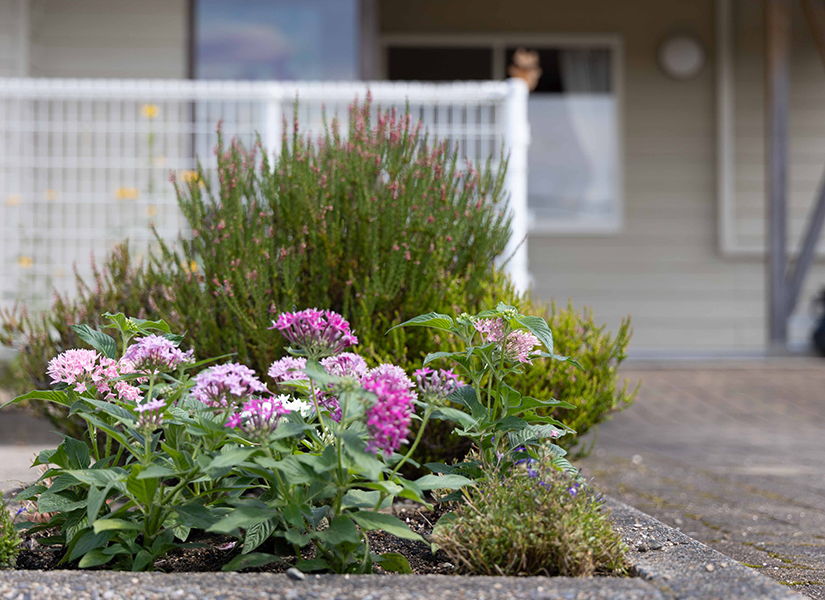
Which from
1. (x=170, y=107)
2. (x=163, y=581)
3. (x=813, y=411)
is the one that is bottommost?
(x=813, y=411)

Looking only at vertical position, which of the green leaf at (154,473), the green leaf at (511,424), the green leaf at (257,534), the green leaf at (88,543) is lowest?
the green leaf at (88,543)

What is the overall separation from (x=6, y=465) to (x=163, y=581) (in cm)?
154

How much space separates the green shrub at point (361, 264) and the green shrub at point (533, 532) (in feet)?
2.29

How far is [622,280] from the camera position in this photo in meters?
7.42

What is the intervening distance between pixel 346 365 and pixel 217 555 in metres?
0.53

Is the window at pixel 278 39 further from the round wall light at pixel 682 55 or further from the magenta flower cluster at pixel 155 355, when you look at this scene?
the magenta flower cluster at pixel 155 355

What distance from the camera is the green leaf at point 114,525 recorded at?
4.42ft

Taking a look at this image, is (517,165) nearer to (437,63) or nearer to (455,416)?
(455,416)

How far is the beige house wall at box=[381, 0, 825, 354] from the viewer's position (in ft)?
24.2

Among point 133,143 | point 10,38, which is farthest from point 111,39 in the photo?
point 133,143

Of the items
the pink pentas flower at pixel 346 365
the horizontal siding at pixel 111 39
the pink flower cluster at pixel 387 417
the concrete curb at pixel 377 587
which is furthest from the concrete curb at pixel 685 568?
the horizontal siding at pixel 111 39

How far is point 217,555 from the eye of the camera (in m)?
1.64

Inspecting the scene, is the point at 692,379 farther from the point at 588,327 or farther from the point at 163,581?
the point at 163,581

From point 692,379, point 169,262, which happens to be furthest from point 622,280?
point 169,262
